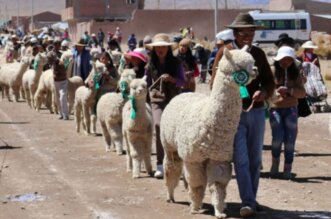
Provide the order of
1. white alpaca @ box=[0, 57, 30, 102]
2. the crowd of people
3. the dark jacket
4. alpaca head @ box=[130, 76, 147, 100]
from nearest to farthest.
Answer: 1. the crowd of people
2. the dark jacket
3. alpaca head @ box=[130, 76, 147, 100]
4. white alpaca @ box=[0, 57, 30, 102]

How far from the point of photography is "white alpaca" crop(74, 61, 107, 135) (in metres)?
14.8

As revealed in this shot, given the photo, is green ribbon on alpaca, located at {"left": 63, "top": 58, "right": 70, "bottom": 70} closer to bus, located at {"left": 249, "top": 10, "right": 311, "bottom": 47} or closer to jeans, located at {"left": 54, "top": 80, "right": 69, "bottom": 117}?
jeans, located at {"left": 54, "top": 80, "right": 69, "bottom": 117}

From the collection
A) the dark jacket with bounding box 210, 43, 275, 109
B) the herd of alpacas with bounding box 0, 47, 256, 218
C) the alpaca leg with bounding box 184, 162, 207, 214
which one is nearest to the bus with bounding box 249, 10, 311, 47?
the herd of alpacas with bounding box 0, 47, 256, 218

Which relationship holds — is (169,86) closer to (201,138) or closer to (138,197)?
(138,197)

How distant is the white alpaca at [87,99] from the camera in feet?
48.6

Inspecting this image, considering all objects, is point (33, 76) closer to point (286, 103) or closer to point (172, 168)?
point (286, 103)

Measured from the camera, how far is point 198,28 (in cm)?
7062

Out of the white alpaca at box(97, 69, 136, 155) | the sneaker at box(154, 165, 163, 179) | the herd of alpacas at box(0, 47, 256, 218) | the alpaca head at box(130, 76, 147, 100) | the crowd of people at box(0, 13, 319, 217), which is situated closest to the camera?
the herd of alpacas at box(0, 47, 256, 218)

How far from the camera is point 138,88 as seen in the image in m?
10.7

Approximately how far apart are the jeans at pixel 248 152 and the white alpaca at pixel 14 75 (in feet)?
52.1

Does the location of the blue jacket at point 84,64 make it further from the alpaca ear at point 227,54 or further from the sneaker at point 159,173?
the alpaca ear at point 227,54

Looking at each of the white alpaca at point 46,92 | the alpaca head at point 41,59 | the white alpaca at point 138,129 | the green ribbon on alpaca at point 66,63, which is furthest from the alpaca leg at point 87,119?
the alpaca head at point 41,59

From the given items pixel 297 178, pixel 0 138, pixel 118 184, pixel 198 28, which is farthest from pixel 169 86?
pixel 198 28

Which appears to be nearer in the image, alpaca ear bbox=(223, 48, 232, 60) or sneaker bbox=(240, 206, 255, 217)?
alpaca ear bbox=(223, 48, 232, 60)
